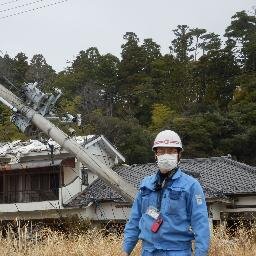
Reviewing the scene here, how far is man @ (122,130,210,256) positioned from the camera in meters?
3.97

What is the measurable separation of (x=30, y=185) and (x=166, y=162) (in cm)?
2022

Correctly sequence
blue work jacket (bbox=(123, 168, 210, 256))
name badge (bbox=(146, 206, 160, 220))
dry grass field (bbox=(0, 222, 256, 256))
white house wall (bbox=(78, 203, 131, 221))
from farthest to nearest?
white house wall (bbox=(78, 203, 131, 221)) → dry grass field (bbox=(0, 222, 256, 256)) → name badge (bbox=(146, 206, 160, 220)) → blue work jacket (bbox=(123, 168, 210, 256))

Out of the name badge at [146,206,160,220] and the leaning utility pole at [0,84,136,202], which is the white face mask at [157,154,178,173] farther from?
the leaning utility pole at [0,84,136,202]

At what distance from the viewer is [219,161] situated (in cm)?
2330

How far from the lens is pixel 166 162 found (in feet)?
13.6

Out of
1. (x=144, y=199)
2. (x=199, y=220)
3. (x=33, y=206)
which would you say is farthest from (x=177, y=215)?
(x=33, y=206)

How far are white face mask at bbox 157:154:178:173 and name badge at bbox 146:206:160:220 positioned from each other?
318 mm

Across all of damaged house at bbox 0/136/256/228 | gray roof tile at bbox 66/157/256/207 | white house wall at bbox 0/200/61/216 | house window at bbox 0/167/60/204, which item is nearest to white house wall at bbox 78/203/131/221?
damaged house at bbox 0/136/256/228

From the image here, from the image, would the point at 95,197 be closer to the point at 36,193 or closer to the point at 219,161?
the point at 36,193

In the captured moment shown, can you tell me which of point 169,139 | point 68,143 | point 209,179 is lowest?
point 209,179

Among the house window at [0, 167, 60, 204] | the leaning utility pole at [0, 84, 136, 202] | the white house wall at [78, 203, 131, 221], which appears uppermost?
the leaning utility pole at [0, 84, 136, 202]

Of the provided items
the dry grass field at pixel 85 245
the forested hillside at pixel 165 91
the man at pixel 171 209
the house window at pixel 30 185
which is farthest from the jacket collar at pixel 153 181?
the forested hillside at pixel 165 91

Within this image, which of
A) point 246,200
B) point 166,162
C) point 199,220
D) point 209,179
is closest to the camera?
point 199,220

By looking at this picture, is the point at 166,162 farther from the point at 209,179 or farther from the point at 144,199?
the point at 209,179
